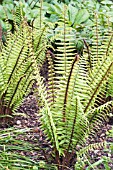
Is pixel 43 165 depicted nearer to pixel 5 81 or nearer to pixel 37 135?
pixel 37 135

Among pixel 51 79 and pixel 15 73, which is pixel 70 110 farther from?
pixel 15 73

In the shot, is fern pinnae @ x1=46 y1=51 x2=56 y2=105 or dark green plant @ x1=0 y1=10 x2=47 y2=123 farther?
dark green plant @ x1=0 y1=10 x2=47 y2=123

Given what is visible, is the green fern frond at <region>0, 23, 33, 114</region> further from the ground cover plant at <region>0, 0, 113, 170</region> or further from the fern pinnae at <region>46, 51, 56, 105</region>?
the fern pinnae at <region>46, 51, 56, 105</region>

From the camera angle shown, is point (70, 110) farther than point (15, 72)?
No

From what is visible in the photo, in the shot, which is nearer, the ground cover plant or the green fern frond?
→ the ground cover plant

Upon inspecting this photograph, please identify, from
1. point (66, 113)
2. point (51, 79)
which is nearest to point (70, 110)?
point (66, 113)

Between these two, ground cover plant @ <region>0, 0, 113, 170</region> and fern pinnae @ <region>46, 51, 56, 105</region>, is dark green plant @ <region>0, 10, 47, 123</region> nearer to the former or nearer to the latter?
ground cover plant @ <region>0, 0, 113, 170</region>

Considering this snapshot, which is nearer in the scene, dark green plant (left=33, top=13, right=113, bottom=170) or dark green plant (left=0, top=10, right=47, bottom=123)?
dark green plant (left=33, top=13, right=113, bottom=170)

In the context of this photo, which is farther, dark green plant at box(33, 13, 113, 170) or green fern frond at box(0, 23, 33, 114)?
green fern frond at box(0, 23, 33, 114)

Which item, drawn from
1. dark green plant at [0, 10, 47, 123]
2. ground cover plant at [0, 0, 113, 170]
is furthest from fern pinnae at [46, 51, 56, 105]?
dark green plant at [0, 10, 47, 123]

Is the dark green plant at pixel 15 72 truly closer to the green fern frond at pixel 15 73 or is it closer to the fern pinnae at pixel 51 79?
the green fern frond at pixel 15 73

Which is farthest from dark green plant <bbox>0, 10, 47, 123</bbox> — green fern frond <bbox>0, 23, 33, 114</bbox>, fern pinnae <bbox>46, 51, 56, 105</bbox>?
fern pinnae <bbox>46, 51, 56, 105</bbox>

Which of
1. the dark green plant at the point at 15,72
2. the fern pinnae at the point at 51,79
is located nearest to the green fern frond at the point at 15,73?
the dark green plant at the point at 15,72

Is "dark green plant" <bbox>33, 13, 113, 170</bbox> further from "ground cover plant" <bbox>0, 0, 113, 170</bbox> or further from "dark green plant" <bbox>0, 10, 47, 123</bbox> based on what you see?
"dark green plant" <bbox>0, 10, 47, 123</bbox>
